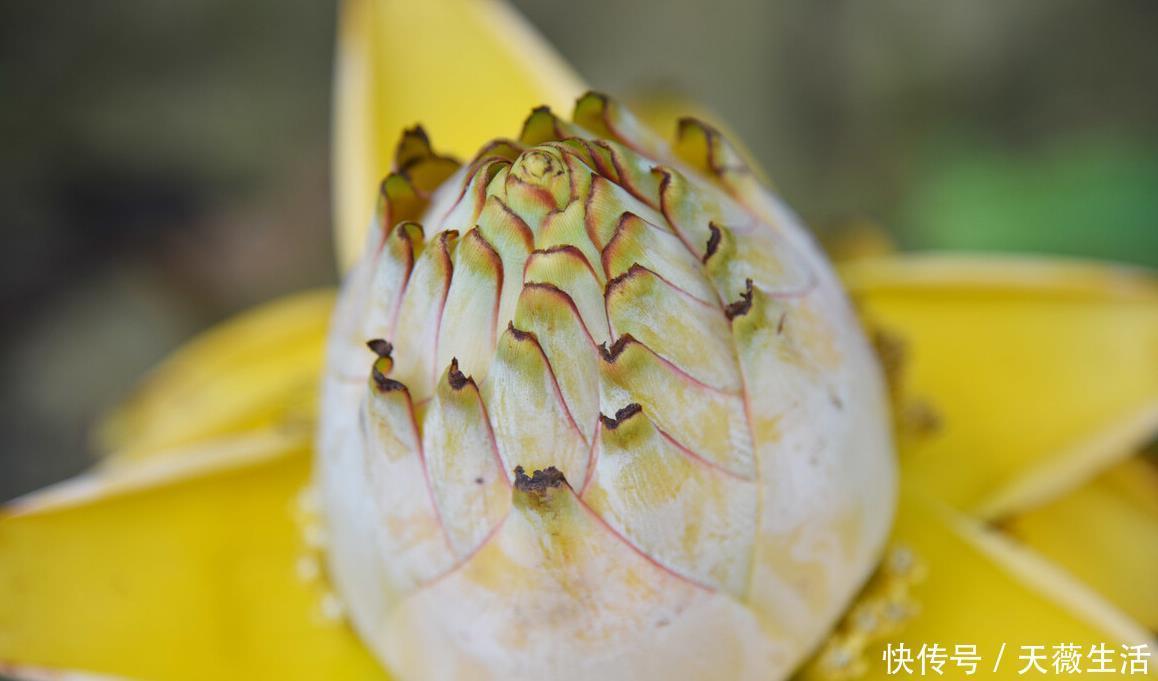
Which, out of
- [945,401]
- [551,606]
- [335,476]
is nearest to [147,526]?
[335,476]

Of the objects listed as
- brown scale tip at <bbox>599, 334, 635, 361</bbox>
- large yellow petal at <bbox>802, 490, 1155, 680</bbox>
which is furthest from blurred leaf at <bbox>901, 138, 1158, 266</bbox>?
brown scale tip at <bbox>599, 334, 635, 361</bbox>

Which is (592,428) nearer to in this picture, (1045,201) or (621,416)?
(621,416)

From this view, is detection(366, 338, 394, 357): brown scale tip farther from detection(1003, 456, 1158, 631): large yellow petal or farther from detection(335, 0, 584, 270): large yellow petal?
detection(1003, 456, 1158, 631): large yellow petal

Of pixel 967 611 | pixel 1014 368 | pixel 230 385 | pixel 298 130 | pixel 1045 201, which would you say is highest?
pixel 298 130

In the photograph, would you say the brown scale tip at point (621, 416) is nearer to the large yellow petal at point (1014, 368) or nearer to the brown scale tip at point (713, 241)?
the brown scale tip at point (713, 241)

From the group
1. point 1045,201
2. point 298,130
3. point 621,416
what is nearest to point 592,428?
point 621,416

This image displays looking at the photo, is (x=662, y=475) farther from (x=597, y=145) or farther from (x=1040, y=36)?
(x=1040, y=36)
